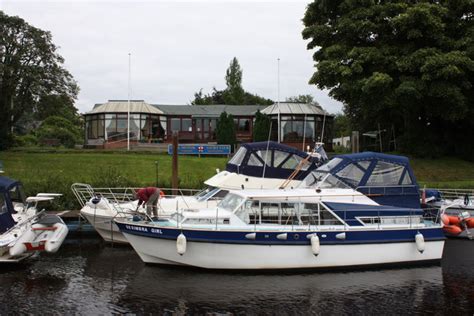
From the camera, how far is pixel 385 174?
653 inches

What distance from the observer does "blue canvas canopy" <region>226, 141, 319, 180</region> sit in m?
20.3

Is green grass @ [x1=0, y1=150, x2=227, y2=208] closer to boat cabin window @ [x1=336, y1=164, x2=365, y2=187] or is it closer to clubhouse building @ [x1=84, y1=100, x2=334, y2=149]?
clubhouse building @ [x1=84, y1=100, x2=334, y2=149]

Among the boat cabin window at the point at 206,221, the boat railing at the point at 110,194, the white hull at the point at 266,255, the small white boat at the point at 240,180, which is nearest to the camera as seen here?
the white hull at the point at 266,255

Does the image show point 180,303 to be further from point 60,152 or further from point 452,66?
point 60,152

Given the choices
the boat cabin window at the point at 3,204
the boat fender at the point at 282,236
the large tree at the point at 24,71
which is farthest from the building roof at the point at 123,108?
the boat fender at the point at 282,236

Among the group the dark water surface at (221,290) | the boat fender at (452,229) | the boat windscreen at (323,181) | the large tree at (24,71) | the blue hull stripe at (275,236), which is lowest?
the dark water surface at (221,290)

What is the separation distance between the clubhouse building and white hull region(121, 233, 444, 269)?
27.1m

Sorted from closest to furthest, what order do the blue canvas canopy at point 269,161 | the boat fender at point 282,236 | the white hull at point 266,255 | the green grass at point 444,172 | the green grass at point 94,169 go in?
the boat fender at point 282,236
the white hull at point 266,255
the blue canvas canopy at point 269,161
the green grass at point 94,169
the green grass at point 444,172

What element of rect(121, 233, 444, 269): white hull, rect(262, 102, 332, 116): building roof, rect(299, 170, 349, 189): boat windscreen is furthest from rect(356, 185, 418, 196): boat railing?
rect(262, 102, 332, 116): building roof

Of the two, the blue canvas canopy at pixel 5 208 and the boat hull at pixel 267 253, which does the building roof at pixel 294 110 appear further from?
the blue canvas canopy at pixel 5 208

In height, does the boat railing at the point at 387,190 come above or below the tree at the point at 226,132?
below

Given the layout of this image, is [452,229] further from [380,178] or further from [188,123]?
[188,123]

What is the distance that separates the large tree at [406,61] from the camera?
29.7m

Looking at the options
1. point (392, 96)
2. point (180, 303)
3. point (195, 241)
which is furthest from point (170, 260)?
point (392, 96)
